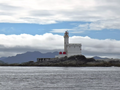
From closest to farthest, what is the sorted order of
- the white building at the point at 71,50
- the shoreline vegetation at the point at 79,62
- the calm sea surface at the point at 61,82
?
1. the calm sea surface at the point at 61,82
2. the shoreline vegetation at the point at 79,62
3. the white building at the point at 71,50

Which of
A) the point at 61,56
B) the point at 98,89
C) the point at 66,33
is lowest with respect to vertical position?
the point at 98,89

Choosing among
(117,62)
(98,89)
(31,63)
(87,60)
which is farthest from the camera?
(31,63)

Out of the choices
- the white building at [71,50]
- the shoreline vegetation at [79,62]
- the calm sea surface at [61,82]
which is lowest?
the calm sea surface at [61,82]

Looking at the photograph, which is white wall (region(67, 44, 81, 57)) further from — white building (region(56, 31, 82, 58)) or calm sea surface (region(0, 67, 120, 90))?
calm sea surface (region(0, 67, 120, 90))

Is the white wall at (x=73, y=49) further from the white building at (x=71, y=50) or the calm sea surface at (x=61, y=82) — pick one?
the calm sea surface at (x=61, y=82)

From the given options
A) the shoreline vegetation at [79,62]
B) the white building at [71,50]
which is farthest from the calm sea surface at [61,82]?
the white building at [71,50]

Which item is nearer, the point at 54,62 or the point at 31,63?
the point at 54,62

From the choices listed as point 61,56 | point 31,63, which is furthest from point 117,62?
point 31,63

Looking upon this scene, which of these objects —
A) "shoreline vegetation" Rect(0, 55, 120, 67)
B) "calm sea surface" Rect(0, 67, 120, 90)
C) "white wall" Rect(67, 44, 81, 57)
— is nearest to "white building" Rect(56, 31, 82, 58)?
"white wall" Rect(67, 44, 81, 57)

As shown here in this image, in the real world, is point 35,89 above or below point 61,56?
below

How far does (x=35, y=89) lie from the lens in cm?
3919

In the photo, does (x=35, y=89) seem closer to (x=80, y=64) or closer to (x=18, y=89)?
(x=18, y=89)

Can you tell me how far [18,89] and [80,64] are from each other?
97366 millimetres

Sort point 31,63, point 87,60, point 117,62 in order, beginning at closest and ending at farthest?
point 87,60 → point 117,62 → point 31,63
